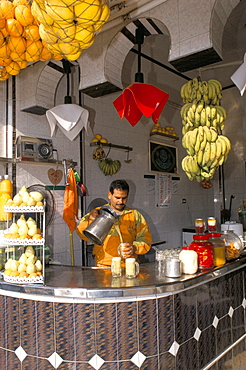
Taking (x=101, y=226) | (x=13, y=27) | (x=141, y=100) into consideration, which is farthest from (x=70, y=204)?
(x=13, y=27)

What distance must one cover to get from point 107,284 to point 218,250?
1.01 m

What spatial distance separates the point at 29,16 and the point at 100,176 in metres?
2.90

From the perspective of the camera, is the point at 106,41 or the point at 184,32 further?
Answer: the point at 106,41

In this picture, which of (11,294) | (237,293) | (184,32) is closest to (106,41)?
(184,32)

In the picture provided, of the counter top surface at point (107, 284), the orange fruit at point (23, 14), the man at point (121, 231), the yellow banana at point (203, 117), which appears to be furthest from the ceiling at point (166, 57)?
the counter top surface at point (107, 284)

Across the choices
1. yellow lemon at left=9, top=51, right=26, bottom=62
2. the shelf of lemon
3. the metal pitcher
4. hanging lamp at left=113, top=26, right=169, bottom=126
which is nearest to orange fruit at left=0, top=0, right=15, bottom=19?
the shelf of lemon

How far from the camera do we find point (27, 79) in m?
3.63

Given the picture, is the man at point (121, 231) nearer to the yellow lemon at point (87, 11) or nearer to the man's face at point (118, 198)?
the man's face at point (118, 198)

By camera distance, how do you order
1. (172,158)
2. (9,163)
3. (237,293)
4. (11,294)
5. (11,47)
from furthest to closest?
(172,158), (9,163), (237,293), (11,294), (11,47)

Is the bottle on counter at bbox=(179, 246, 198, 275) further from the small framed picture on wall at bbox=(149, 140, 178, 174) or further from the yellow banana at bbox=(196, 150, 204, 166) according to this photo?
the small framed picture on wall at bbox=(149, 140, 178, 174)

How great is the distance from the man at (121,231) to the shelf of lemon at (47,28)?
1.38m

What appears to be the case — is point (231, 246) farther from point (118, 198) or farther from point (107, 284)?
point (107, 284)

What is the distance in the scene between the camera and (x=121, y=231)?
3264 millimetres

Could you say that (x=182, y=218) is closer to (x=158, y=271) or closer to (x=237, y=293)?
(x=237, y=293)
